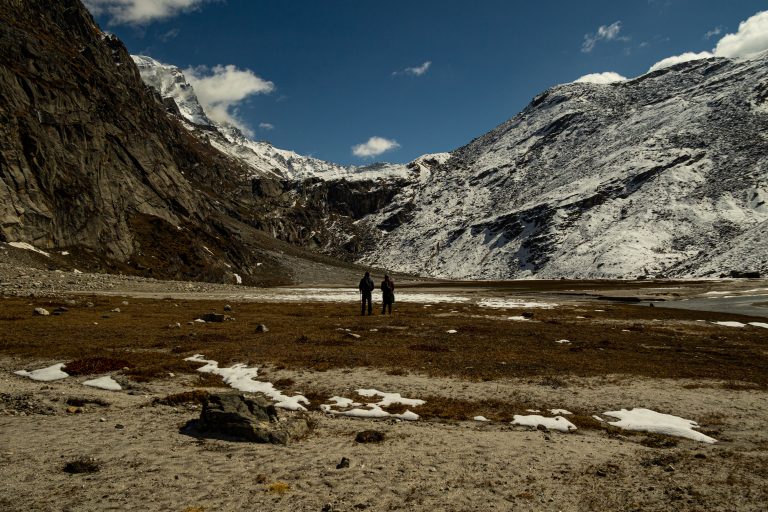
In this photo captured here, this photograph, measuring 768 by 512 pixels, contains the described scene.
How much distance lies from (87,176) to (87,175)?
34 centimetres

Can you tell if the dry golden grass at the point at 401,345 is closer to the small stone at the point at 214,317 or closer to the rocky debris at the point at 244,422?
the small stone at the point at 214,317

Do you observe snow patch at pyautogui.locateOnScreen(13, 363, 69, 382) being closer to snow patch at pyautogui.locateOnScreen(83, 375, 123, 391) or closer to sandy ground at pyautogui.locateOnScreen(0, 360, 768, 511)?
snow patch at pyautogui.locateOnScreen(83, 375, 123, 391)

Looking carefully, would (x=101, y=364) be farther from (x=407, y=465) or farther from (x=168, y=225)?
(x=168, y=225)

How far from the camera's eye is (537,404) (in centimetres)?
1399

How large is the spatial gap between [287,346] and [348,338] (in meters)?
4.09

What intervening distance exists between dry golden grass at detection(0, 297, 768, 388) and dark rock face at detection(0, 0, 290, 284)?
62582 millimetres

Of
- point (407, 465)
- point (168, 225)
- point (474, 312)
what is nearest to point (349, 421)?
point (407, 465)

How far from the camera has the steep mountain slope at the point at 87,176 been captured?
8612 cm

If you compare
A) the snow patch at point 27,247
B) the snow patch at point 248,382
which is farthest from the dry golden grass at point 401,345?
the snow patch at point 27,247

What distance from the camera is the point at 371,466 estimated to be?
30.5 feet

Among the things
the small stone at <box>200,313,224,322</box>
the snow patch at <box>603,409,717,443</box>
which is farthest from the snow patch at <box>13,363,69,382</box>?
the snow patch at <box>603,409,717,443</box>

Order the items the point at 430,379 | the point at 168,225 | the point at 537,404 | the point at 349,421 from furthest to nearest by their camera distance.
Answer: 1. the point at 168,225
2. the point at 430,379
3. the point at 537,404
4. the point at 349,421

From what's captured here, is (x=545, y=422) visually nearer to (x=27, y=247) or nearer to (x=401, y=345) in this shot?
(x=401, y=345)

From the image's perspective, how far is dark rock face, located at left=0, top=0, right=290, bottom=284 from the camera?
283 feet
